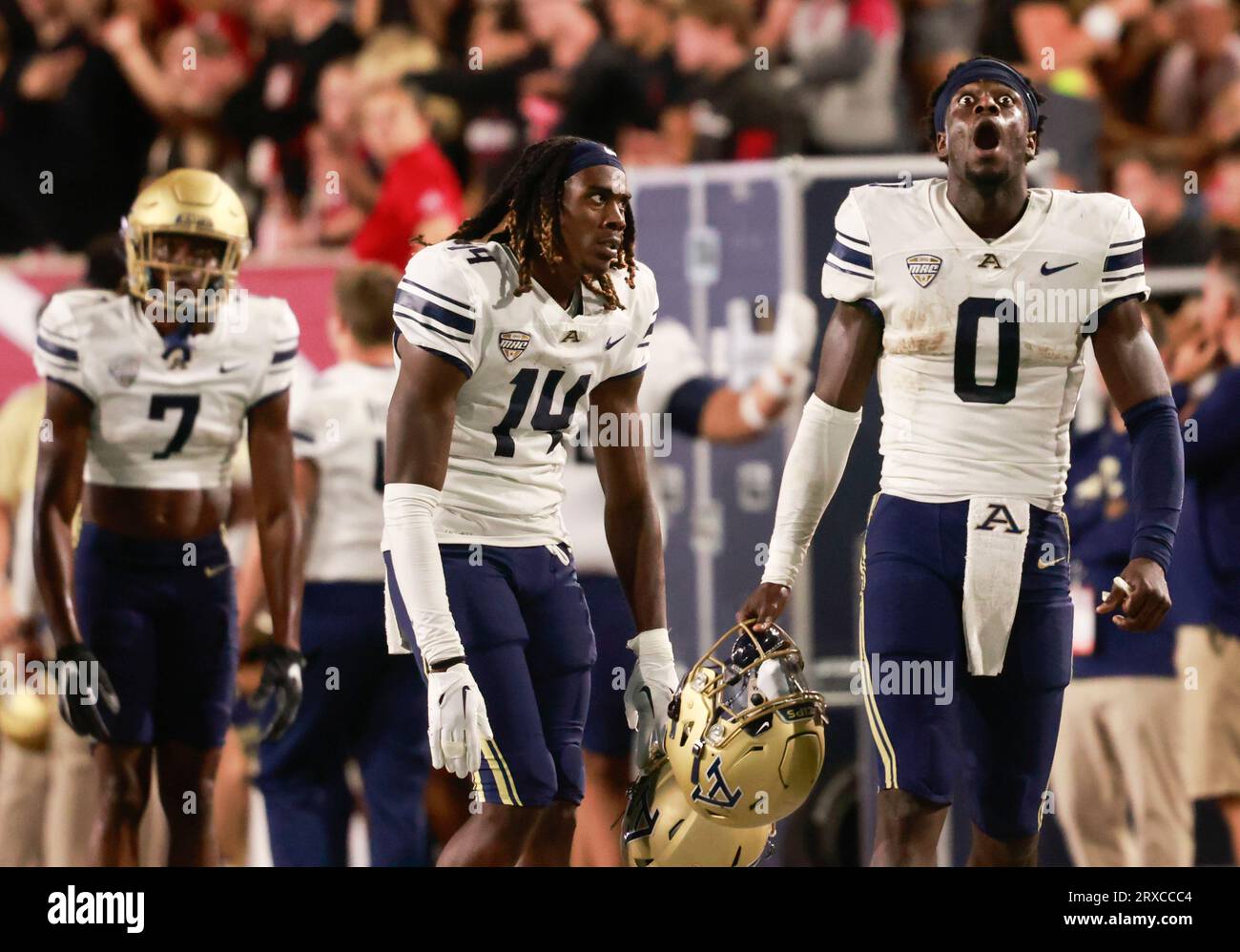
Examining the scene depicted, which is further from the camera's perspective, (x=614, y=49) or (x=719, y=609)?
(x=614, y=49)

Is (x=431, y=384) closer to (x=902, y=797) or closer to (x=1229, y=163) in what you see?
(x=902, y=797)

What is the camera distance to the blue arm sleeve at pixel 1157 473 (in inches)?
147

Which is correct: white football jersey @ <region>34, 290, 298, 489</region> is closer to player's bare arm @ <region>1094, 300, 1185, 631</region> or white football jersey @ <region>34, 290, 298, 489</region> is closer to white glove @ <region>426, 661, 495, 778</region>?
white glove @ <region>426, 661, 495, 778</region>

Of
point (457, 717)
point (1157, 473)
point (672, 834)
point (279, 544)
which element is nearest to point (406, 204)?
point (279, 544)

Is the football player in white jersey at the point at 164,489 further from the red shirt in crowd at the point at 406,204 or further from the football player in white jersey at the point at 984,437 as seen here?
the football player in white jersey at the point at 984,437

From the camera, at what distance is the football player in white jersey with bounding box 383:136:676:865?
141 inches

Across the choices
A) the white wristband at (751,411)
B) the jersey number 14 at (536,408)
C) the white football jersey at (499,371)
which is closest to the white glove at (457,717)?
the white football jersey at (499,371)

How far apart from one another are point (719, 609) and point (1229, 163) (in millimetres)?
1993

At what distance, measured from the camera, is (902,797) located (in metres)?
3.70

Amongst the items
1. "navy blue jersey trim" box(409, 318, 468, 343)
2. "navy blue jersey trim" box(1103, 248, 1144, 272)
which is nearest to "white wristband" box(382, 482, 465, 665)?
"navy blue jersey trim" box(409, 318, 468, 343)

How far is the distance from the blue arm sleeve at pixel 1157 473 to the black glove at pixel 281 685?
1972mm

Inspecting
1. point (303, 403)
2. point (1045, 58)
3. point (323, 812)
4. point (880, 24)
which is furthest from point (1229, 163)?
point (323, 812)

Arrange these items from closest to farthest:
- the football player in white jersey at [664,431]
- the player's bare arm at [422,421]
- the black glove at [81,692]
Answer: the player's bare arm at [422,421] → the black glove at [81,692] → the football player in white jersey at [664,431]
